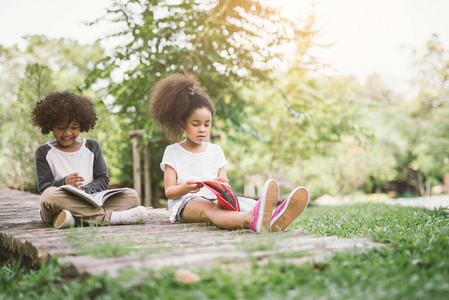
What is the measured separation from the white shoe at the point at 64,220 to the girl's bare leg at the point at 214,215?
98cm

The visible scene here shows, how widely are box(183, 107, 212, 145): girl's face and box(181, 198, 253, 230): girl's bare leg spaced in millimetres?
631

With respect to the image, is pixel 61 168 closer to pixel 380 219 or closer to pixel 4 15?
pixel 380 219

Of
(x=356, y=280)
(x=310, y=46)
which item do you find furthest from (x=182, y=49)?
(x=356, y=280)

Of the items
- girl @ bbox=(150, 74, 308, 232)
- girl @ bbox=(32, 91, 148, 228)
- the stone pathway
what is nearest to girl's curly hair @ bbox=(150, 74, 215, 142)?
girl @ bbox=(150, 74, 308, 232)

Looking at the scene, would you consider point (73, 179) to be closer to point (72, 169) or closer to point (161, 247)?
point (72, 169)

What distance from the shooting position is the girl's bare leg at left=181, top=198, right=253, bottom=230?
299 cm

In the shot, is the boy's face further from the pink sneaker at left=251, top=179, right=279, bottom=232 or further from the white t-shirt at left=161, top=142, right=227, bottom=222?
the pink sneaker at left=251, top=179, right=279, bottom=232

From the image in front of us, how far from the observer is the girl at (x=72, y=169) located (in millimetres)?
3322

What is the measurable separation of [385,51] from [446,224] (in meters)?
30.5

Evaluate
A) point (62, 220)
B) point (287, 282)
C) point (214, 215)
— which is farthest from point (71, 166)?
point (287, 282)

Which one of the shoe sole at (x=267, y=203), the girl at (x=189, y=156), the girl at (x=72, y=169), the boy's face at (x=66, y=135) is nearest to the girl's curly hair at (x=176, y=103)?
the girl at (x=189, y=156)

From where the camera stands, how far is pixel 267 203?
2.77 meters

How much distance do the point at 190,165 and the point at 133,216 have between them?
722 mm

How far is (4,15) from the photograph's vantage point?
1667 cm
